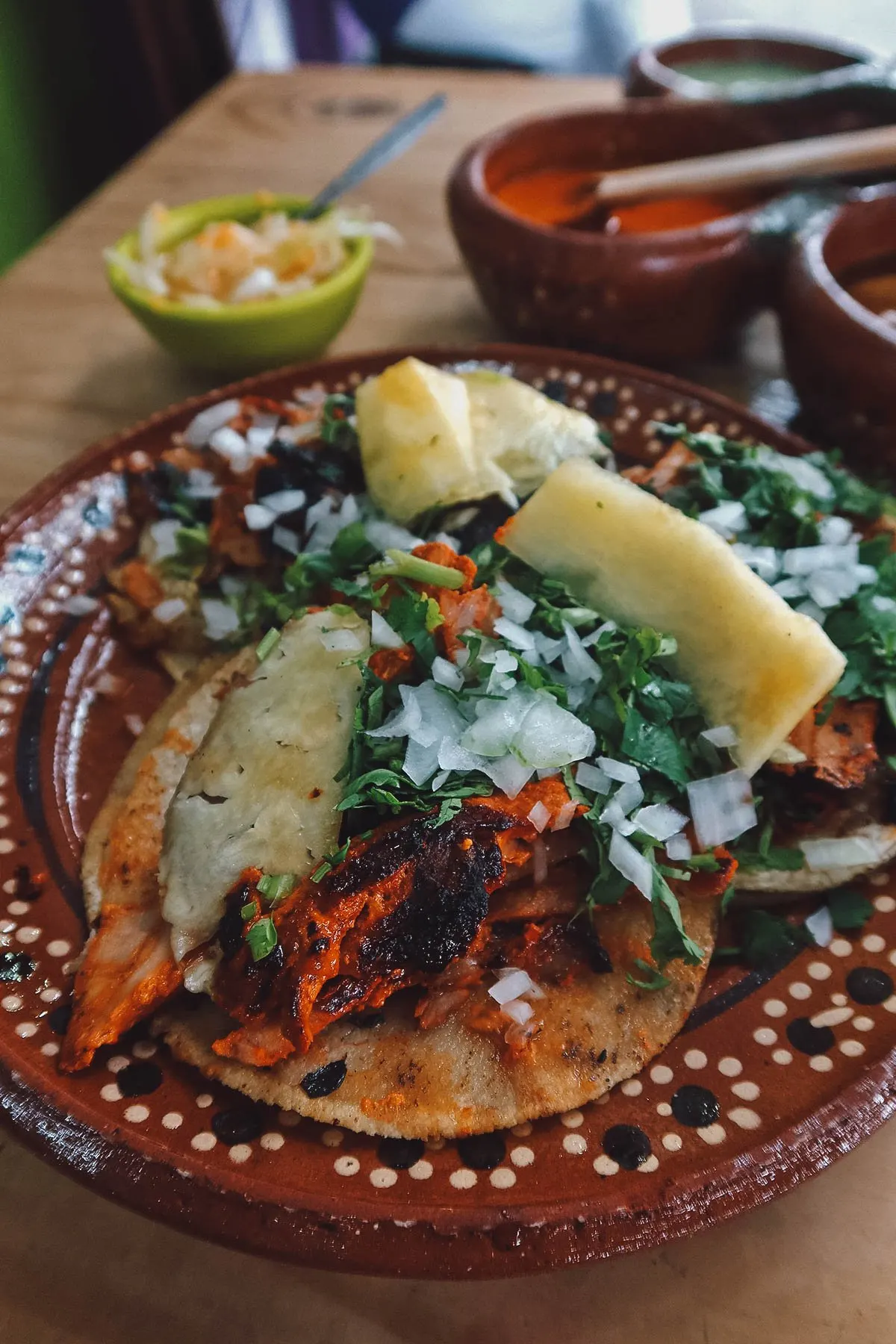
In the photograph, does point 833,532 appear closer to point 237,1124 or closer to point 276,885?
point 276,885

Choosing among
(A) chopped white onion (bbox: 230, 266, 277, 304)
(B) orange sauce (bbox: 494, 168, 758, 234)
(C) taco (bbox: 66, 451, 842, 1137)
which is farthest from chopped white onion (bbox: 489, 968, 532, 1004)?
(B) orange sauce (bbox: 494, 168, 758, 234)

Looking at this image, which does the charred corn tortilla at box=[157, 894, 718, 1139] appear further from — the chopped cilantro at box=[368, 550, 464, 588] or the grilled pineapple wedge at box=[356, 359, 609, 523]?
the grilled pineapple wedge at box=[356, 359, 609, 523]

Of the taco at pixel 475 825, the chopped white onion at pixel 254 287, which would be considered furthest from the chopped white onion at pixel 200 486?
the chopped white onion at pixel 254 287

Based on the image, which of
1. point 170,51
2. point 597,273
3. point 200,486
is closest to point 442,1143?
point 200,486

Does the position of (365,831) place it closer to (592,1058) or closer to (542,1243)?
(592,1058)

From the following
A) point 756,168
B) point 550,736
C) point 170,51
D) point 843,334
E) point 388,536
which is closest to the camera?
point 550,736

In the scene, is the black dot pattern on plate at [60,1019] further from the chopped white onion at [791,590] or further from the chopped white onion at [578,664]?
the chopped white onion at [791,590]
